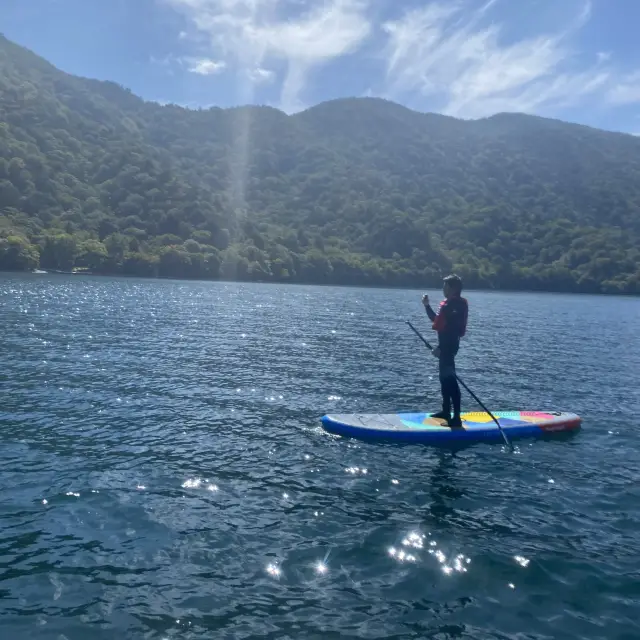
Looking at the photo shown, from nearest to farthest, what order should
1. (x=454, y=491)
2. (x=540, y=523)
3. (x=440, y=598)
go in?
(x=440, y=598), (x=540, y=523), (x=454, y=491)

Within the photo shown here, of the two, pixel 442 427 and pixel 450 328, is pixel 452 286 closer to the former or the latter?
pixel 450 328

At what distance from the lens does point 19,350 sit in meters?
27.1

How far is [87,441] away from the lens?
47.1ft

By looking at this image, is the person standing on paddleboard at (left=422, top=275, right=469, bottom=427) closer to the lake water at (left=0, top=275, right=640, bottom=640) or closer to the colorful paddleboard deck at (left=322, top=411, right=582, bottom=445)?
the colorful paddleboard deck at (left=322, top=411, right=582, bottom=445)

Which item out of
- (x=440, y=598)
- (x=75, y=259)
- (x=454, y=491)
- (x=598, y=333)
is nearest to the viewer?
(x=440, y=598)

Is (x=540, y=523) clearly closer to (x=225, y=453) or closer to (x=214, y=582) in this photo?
(x=214, y=582)

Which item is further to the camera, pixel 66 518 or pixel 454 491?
pixel 454 491

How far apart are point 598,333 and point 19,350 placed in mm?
44869

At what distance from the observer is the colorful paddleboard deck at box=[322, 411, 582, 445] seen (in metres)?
15.8

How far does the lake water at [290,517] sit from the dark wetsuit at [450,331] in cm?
193

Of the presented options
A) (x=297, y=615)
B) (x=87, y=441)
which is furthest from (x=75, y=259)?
(x=297, y=615)

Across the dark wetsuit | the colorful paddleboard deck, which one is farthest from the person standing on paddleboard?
the colorful paddleboard deck

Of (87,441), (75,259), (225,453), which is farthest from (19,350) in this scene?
(75,259)

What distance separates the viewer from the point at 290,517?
10.6 meters
